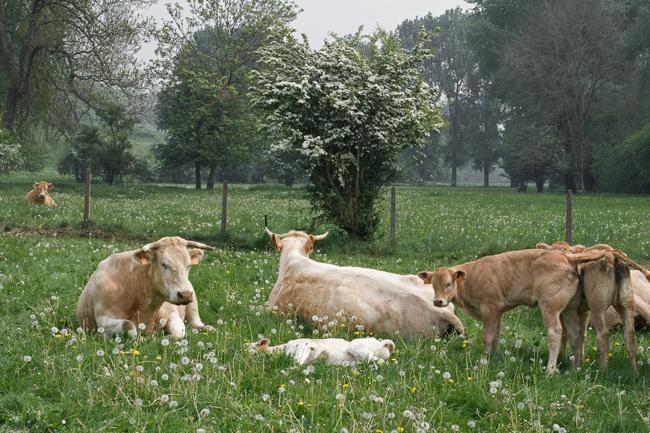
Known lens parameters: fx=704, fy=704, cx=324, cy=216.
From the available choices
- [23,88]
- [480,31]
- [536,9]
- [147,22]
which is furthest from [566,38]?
[23,88]

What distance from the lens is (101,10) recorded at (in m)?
43.8

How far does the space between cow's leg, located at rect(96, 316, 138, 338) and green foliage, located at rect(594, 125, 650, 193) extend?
4835 cm

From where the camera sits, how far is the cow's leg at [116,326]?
812 cm

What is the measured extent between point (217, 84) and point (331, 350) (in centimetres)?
5342

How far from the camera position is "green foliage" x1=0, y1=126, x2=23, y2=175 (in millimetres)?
36625

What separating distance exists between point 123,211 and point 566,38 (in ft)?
158

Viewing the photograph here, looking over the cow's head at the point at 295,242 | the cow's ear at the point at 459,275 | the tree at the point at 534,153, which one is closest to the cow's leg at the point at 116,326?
the cow's head at the point at 295,242

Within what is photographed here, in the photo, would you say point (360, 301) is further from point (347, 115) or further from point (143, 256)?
point (347, 115)

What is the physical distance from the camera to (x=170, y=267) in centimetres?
820

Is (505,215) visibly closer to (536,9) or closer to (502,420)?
(502,420)

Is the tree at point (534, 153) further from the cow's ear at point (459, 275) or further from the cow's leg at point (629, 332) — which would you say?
the cow's leg at point (629, 332)

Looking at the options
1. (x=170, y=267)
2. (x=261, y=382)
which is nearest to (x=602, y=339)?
(x=261, y=382)

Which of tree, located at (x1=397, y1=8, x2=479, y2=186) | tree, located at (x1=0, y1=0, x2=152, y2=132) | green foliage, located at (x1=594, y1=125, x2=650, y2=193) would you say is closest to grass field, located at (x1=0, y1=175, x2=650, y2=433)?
tree, located at (x1=0, y1=0, x2=152, y2=132)

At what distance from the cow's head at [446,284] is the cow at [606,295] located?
1512 millimetres
